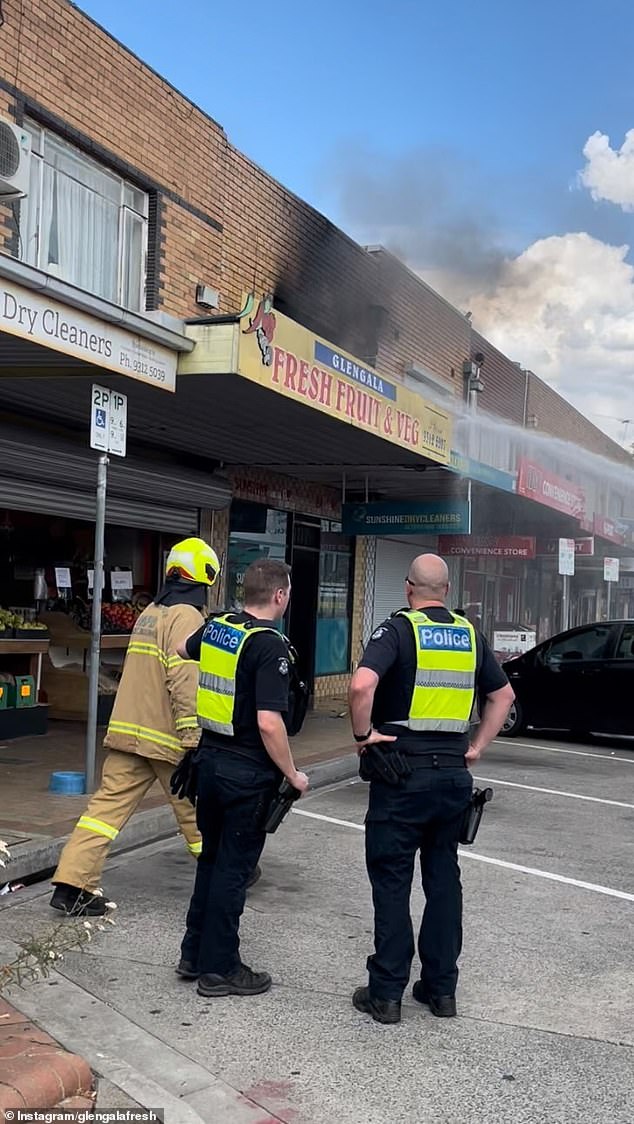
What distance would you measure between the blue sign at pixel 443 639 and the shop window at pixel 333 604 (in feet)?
38.0

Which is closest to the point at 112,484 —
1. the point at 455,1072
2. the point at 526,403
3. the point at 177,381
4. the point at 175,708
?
the point at 177,381

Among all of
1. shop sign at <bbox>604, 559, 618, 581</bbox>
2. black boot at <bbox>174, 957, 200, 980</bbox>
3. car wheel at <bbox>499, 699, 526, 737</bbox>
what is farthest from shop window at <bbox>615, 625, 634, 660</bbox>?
black boot at <bbox>174, 957, 200, 980</bbox>

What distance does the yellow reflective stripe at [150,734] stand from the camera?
5512mm

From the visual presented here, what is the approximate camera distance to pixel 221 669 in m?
4.53

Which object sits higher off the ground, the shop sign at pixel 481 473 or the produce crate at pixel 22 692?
the shop sign at pixel 481 473

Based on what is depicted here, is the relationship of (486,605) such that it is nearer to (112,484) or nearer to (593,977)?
(112,484)

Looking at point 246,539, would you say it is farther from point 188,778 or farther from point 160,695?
point 188,778

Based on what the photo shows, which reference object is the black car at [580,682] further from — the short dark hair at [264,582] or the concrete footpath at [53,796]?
the short dark hair at [264,582]

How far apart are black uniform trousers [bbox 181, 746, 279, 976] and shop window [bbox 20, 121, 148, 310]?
611 cm

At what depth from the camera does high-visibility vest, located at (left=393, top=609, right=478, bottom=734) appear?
4.40 meters

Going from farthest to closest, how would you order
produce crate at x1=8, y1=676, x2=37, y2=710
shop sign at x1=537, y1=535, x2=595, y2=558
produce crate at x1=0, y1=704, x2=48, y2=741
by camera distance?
shop sign at x1=537, y1=535, x2=595, y2=558 < produce crate at x1=8, y1=676, x2=37, y2=710 < produce crate at x1=0, y1=704, x2=48, y2=741

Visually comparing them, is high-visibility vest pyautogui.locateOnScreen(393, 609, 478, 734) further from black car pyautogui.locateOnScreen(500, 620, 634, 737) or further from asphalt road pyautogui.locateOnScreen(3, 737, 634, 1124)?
black car pyautogui.locateOnScreen(500, 620, 634, 737)

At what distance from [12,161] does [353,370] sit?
169 inches

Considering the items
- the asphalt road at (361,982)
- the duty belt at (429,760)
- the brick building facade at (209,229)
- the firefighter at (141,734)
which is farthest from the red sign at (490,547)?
the duty belt at (429,760)
